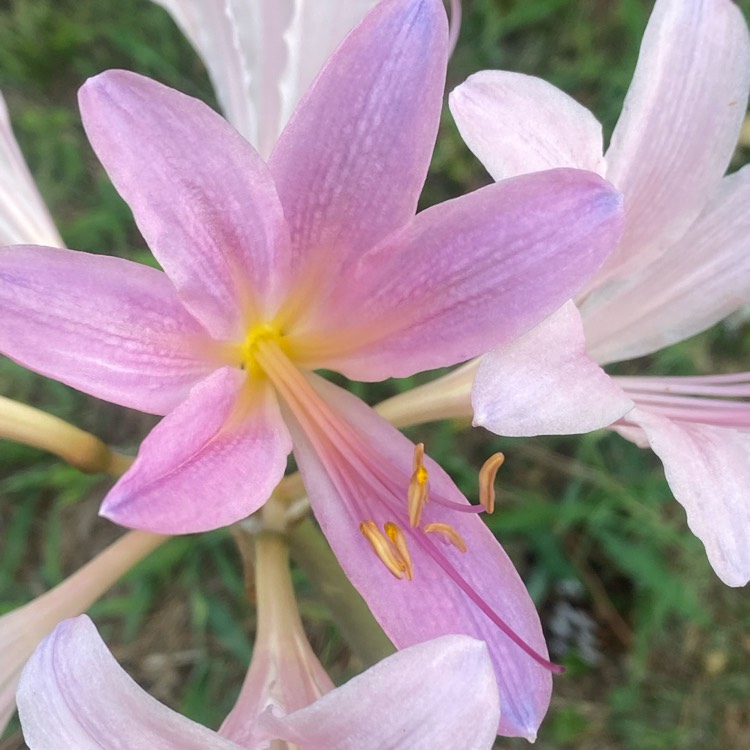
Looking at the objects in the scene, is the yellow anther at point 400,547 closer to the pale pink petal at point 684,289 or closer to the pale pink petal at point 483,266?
the pale pink petal at point 483,266

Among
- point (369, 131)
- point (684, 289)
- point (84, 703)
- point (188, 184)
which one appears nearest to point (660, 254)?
point (684, 289)

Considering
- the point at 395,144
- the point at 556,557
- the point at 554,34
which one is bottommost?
the point at 556,557

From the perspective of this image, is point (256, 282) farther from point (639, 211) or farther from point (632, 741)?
point (632, 741)

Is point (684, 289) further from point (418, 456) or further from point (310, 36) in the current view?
point (310, 36)

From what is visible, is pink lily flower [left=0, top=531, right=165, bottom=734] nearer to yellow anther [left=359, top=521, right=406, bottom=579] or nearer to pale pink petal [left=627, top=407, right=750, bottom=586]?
yellow anther [left=359, top=521, right=406, bottom=579]

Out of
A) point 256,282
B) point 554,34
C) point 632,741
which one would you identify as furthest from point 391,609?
point 554,34

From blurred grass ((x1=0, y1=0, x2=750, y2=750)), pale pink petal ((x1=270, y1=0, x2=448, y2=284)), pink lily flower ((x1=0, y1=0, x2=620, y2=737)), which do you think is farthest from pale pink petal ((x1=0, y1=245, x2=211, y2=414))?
blurred grass ((x1=0, y1=0, x2=750, y2=750))
